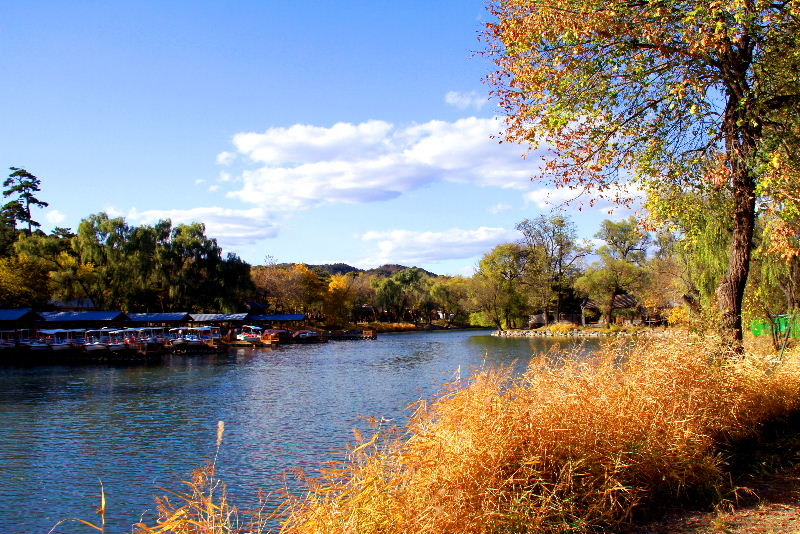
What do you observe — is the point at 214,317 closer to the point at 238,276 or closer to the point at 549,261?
the point at 238,276

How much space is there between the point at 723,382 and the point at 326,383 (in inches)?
937

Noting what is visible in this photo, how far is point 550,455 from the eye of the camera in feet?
19.8

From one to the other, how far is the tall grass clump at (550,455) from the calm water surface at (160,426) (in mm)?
1229

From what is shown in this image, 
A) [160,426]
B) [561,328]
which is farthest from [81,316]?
[561,328]

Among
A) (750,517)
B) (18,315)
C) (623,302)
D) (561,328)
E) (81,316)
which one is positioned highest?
(623,302)

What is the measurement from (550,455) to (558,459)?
84mm

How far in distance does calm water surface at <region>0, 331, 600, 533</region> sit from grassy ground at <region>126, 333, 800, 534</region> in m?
1.29

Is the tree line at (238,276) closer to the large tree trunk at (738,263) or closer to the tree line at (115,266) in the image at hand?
the tree line at (115,266)

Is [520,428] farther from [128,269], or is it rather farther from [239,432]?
[128,269]

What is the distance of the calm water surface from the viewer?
12500mm

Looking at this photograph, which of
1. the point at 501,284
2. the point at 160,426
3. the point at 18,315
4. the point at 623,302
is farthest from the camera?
the point at 501,284

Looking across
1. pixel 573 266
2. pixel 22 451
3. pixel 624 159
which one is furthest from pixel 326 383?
pixel 573 266

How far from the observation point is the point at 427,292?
369 ft

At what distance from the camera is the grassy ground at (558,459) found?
207 inches
